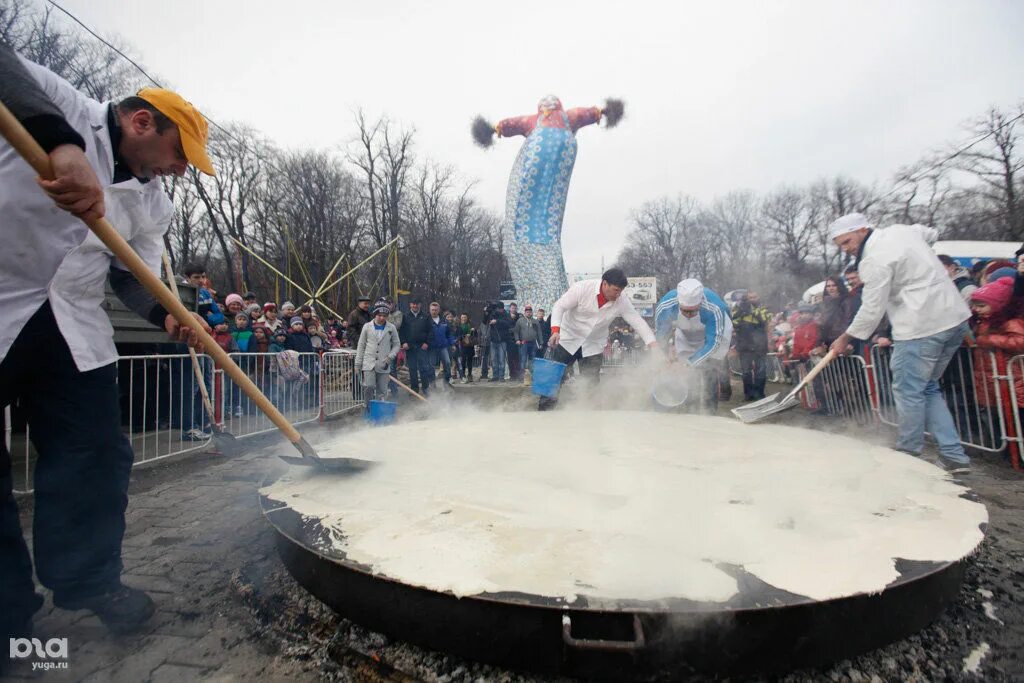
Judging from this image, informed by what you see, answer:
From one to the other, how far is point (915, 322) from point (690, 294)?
6.43 ft

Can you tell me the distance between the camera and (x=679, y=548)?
1.42m

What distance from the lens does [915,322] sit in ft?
10.5

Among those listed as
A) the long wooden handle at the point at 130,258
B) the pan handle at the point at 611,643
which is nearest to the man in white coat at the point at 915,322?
the pan handle at the point at 611,643

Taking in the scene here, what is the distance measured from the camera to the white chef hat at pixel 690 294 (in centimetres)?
492

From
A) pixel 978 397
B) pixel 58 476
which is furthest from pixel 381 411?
pixel 978 397

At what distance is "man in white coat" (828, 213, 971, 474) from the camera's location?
318 centimetres

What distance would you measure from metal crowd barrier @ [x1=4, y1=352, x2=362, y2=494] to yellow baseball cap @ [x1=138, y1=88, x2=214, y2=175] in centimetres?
274

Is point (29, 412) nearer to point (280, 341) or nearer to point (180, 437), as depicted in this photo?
point (180, 437)

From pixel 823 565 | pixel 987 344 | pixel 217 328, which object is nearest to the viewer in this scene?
pixel 823 565

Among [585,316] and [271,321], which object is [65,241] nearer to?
[585,316]

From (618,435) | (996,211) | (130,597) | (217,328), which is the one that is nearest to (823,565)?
(618,435)

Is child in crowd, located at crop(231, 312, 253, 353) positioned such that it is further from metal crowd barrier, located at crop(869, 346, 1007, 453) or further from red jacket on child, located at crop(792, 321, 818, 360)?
red jacket on child, located at crop(792, 321, 818, 360)

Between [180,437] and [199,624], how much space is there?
3.78 m

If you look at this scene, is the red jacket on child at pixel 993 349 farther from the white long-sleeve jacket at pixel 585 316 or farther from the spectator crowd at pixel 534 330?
the white long-sleeve jacket at pixel 585 316
